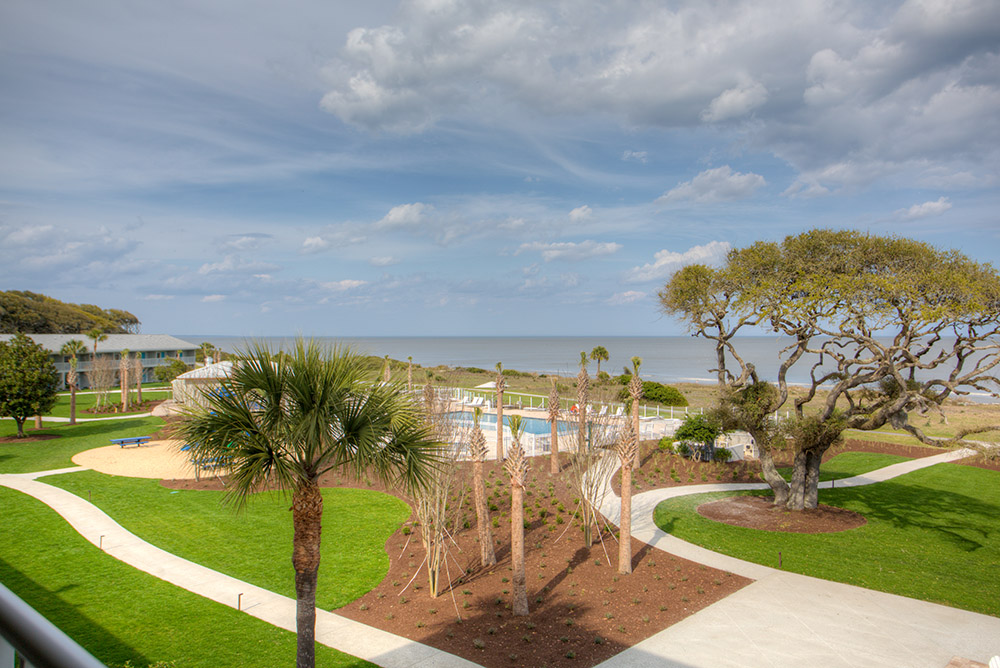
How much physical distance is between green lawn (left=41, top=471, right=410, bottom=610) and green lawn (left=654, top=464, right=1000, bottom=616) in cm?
947

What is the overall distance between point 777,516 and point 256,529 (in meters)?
17.2

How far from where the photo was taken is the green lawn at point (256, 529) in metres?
14.9

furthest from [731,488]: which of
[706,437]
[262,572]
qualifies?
[262,572]

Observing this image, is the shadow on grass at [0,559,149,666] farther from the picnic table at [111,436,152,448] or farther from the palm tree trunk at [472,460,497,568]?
the picnic table at [111,436,152,448]

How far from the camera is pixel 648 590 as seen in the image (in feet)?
45.8

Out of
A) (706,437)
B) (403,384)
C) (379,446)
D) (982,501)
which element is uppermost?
(403,384)

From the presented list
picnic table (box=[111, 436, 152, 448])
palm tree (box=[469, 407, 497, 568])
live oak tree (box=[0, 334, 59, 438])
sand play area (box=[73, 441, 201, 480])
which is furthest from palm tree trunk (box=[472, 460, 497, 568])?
live oak tree (box=[0, 334, 59, 438])

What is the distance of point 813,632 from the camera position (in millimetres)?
11883

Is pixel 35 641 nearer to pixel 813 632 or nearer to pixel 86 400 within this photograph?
pixel 813 632

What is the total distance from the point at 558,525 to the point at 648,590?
488 centimetres

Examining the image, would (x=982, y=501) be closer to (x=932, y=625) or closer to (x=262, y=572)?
(x=932, y=625)

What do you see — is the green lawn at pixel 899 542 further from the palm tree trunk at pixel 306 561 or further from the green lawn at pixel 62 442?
the green lawn at pixel 62 442

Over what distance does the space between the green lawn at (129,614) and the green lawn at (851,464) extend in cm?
2210

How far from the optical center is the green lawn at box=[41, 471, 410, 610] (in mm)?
14945
